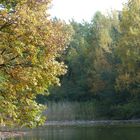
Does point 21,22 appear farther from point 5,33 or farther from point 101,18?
point 101,18

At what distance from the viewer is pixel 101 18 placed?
7269cm

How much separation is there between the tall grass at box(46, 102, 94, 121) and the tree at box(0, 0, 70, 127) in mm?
42545

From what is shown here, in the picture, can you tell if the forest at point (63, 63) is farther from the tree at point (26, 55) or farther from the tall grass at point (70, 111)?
the tall grass at point (70, 111)

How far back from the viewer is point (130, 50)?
60.2m

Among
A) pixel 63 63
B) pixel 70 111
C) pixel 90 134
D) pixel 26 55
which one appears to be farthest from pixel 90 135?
pixel 70 111

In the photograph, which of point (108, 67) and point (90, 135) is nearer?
point (90, 135)

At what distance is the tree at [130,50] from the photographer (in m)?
59.8

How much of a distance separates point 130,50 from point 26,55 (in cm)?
4468

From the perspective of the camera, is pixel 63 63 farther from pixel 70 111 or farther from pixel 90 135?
pixel 70 111

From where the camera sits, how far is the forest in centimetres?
1595

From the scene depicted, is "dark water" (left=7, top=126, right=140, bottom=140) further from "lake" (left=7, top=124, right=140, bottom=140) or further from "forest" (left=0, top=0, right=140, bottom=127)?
"forest" (left=0, top=0, right=140, bottom=127)

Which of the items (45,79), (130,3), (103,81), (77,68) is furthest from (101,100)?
(45,79)

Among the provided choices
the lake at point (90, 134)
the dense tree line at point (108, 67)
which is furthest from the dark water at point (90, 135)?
the dense tree line at point (108, 67)

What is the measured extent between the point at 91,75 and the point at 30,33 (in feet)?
175
